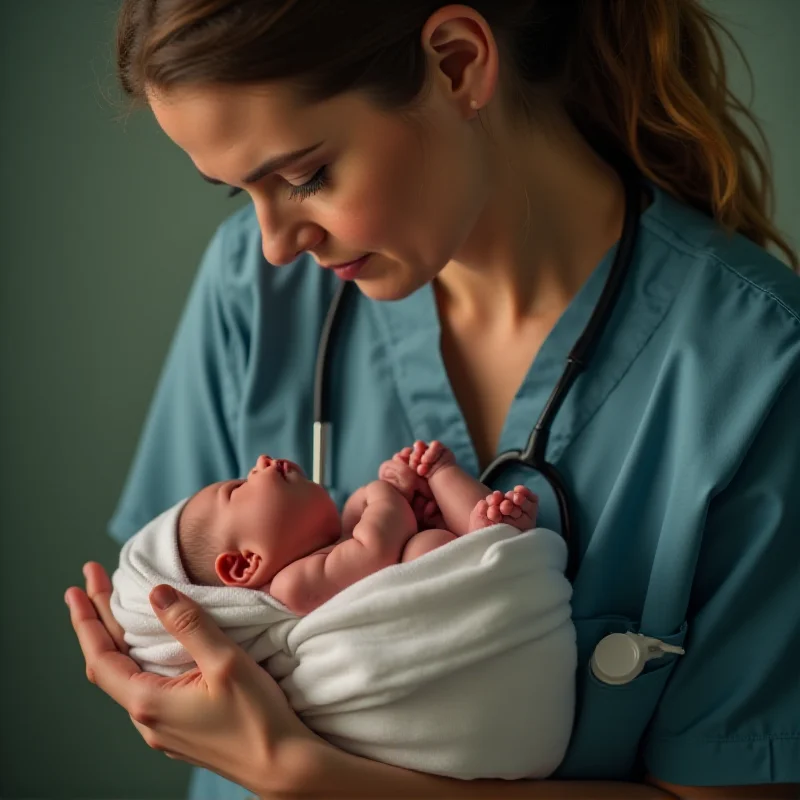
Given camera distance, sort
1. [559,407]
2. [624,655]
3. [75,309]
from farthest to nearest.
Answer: [75,309] < [559,407] < [624,655]

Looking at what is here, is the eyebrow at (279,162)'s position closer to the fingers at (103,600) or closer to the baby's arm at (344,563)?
the baby's arm at (344,563)

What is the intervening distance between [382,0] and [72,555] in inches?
47.1

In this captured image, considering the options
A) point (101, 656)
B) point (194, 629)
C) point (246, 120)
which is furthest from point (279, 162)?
point (101, 656)

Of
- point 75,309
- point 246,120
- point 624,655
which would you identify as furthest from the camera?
point 75,309

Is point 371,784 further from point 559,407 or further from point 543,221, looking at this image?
point 543,221

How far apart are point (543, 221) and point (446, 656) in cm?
57

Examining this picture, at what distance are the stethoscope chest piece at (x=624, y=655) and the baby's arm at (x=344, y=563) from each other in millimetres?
247

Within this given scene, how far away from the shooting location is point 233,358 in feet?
4.79

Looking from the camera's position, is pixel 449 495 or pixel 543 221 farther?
pixel 543 221

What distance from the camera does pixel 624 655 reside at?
1.12m

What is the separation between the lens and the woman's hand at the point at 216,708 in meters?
1.08

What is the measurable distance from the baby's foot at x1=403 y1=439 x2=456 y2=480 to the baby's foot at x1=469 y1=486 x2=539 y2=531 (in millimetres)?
97

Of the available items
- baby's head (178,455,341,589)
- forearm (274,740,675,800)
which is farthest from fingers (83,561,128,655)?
forearm (274,740,675,800)

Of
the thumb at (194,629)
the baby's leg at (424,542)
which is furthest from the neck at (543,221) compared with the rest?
the thumb at (194,629)
